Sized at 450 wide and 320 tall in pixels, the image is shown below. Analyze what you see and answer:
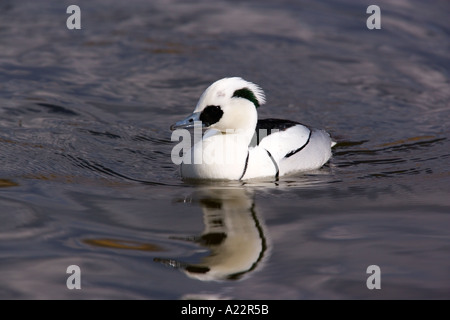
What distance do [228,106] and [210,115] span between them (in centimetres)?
21

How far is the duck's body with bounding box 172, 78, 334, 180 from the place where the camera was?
7.54 meters

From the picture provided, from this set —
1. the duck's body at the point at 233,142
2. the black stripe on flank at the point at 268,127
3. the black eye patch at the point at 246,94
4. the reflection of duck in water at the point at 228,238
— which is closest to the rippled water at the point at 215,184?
the reflection of duck in water at the point at 228,238

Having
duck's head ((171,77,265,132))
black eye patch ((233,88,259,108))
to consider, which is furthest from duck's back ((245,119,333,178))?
black eye patch ((233,88,259,108))

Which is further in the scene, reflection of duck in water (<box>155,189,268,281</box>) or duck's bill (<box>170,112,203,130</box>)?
duck's bill (<box>170,112,203,130</box>)

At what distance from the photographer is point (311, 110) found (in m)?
10.5

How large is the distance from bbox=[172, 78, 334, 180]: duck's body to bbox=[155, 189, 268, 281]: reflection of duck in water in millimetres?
333

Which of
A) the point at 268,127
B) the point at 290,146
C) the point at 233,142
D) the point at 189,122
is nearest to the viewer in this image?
the point at 189,122

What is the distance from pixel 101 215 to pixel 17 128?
117 inches

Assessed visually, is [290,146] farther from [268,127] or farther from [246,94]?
[246,94]

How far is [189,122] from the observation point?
24.1ft

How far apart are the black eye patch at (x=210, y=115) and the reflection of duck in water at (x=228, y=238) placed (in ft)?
2.29

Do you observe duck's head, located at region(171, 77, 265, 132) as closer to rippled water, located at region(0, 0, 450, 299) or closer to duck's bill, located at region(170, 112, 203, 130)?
duck's bill, located at region(170, 112, 203, 130)

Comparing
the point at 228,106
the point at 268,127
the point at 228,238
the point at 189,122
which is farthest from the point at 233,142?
the point at 228,238

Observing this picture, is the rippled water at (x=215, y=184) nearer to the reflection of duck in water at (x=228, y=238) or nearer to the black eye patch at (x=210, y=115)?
the reflection of duck in water at (x=228, y=238)
